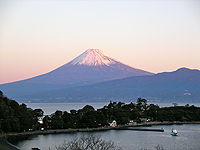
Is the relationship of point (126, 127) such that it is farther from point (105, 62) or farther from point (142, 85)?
point (105, 62)

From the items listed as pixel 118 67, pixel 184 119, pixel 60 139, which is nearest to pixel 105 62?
pixel 118 67

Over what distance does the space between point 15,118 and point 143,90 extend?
5632 inches

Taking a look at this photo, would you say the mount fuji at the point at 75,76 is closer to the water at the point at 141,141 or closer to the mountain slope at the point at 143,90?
the mountain slope at the point at 143,90

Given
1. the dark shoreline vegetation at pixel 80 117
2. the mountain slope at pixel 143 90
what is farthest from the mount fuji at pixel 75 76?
the dark shoreline vegetation at pixel 80 117

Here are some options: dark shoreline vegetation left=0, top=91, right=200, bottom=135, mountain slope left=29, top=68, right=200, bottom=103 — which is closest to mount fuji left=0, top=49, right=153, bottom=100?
mountain slope left=29, top=68, right=200, bottom=103

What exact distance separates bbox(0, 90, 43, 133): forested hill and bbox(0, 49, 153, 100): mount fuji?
142 m

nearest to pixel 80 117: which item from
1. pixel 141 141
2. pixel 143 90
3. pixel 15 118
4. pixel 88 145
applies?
pixel 15 118

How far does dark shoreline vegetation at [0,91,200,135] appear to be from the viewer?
113 ft

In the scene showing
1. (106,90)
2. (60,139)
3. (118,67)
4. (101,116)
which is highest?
(118,67)

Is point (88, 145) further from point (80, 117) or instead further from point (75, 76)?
point (75, 76)

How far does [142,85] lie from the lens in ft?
586

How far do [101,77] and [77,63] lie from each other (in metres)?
17.1

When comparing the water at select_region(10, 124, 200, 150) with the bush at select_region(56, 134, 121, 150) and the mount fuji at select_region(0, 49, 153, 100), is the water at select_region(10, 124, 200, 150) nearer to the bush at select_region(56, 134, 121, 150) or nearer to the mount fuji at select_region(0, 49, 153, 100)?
the bush at select_region(56, 134, 121, 150)

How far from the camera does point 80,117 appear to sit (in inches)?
1634
